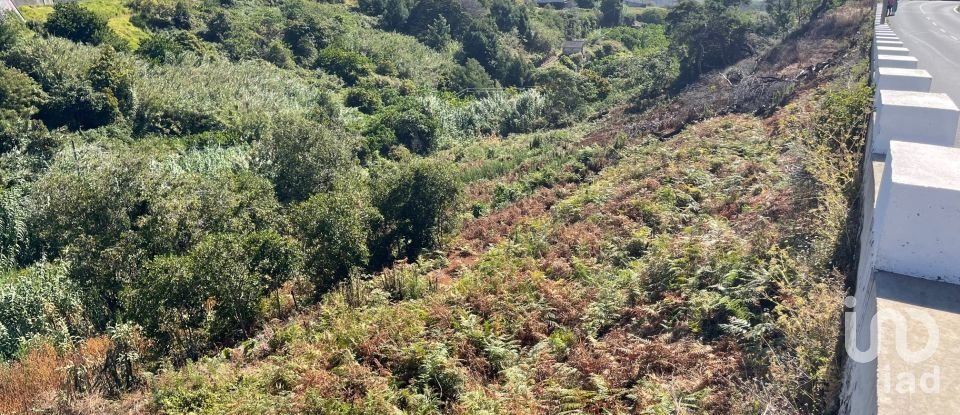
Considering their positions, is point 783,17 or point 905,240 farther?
point 783,17

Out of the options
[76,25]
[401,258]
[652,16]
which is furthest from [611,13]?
[401,258]

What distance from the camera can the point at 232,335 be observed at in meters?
12.2

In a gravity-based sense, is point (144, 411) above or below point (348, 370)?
below

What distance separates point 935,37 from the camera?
70.5 ft

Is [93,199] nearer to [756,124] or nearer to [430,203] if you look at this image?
[430,203]

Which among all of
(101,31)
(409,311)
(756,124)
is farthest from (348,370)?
(101,31)

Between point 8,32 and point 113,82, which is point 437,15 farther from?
point 8,32

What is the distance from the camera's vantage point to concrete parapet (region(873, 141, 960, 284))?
4.50m

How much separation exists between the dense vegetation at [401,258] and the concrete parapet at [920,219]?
4.71 feet

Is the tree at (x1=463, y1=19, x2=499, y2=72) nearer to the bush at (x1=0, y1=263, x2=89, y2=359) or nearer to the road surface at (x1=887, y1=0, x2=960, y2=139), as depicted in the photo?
the road surface at (x1=887, y1=0, x2=960, y2=139)

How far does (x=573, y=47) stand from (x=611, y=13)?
1786 centimetres

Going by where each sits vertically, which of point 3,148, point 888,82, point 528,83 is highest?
point 888,82

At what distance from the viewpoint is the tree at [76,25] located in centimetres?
3200

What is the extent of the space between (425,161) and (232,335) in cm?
722
